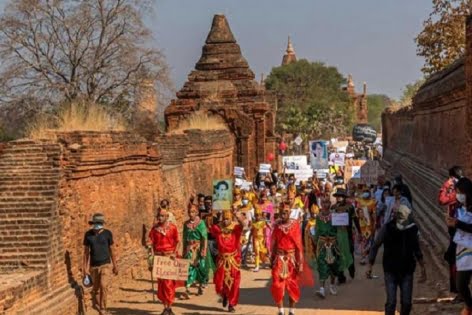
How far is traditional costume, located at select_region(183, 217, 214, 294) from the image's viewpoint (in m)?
12.0

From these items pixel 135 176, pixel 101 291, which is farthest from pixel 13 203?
pixel 135 176

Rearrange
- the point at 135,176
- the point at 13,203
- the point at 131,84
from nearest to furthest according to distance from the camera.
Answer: the point at 13,203
the point at 135,176
the point at 131,84

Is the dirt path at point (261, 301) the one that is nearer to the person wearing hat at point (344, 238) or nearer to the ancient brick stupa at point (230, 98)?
the person wearing hat at point (344, 238)

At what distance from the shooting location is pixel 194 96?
31.6 metres

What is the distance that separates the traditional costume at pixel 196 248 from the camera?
1195cm

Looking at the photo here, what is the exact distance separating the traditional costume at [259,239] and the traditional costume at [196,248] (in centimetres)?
218

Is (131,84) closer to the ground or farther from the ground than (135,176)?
farther from the ground

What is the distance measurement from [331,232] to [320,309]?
1.45 m

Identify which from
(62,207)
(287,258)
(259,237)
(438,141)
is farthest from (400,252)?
(438,141)

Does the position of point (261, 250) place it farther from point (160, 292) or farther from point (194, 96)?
point (194, 96)

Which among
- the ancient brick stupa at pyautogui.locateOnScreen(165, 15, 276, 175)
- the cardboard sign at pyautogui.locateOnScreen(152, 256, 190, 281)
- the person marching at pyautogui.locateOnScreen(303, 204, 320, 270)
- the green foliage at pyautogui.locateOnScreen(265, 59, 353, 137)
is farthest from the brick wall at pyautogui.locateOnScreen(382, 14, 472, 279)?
the green foliage at pyautogui.locateOnScreen(265, 59, 353, 137)

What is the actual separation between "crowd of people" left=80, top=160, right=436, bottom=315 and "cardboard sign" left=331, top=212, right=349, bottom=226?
2 cm

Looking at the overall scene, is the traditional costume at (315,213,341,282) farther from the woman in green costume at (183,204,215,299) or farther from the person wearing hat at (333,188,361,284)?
the woman in green costume at (183,204,215,299)

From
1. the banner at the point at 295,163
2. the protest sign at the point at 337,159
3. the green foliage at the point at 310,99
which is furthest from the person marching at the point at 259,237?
the green foliage at the point at 310,99
